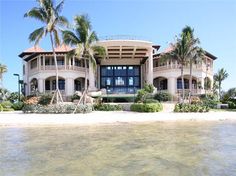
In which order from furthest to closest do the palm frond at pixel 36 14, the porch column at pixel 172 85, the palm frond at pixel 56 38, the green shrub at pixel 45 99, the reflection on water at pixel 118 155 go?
the porch column at pixel 172 85 < the green shrub at pixel 45 99 < the palm frond at pixel 56 38 < the palm frond at pixel 36 14 < the reflection on water at pixel 118 155

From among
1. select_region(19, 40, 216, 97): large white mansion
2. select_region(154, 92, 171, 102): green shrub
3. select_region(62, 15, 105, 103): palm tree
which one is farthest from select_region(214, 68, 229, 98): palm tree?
select_region(62, 15, 105, 103): palm tree

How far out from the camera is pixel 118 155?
36.4 feet

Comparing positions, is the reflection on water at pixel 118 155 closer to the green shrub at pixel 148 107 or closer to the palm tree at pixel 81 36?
the green shrub at pixel 148 107

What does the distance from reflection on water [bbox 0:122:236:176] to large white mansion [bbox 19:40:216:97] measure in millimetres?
26930

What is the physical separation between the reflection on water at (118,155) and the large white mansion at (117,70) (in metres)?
26.9

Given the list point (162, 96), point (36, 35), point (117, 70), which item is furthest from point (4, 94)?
point (162, 96)

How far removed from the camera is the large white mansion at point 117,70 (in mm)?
44156

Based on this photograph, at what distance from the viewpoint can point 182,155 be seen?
10.9 meters

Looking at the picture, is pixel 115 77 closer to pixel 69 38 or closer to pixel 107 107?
pixel 107 107

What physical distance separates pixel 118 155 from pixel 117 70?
40.4 meters

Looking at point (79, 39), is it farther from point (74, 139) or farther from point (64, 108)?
point (74, 139)

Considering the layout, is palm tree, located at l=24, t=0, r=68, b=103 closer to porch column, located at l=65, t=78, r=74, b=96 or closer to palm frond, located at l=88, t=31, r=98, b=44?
palm frond, located at l=88, t=31, r=98, b=44

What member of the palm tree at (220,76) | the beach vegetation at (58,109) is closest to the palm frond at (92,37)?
the beach vegetation at (58,109)

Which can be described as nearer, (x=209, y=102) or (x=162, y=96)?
(x=209, y=102)
